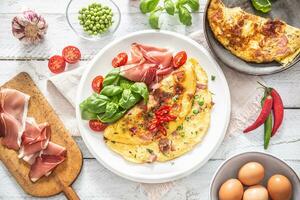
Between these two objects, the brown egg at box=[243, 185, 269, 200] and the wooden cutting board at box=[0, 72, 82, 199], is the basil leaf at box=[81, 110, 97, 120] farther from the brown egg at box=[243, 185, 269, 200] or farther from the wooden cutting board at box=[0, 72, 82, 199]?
the brown egg at box=[243, 185, 269, 200]

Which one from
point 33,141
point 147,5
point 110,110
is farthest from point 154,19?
point 33,141

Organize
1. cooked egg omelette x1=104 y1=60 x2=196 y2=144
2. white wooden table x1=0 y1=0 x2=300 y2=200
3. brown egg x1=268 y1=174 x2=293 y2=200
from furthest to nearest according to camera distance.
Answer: white wooden table x1=0 y1=0 x2=300 y2=200 → cooked egg omelette x1=104 y1=60 x2=196 y2=144 → brown egg x1=268 y1=174 x2=293 y2=200

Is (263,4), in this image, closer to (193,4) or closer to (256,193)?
(193,4)

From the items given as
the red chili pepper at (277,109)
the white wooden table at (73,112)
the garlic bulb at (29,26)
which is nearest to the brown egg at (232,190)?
the white wooden table at (73,112)

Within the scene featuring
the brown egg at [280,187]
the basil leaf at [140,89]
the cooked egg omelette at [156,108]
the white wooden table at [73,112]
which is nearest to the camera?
the brown egg at [280,187]

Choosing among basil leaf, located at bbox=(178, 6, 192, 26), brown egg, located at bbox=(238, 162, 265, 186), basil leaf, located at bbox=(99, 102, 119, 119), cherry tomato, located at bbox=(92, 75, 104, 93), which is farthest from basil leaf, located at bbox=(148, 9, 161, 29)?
brown egg, located at bbox=(238, 162, 265, 186)

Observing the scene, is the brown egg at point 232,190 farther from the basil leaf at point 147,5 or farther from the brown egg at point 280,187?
the basil leaf at point 147,5

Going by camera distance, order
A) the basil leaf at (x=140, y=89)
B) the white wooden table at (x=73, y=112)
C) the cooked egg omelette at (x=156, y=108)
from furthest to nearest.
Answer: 1. the white wooden table at (x=73, y=112)
2. the cooked egg omelette at (x=156, y=108)
3. the basil leaf at (x=140, y=89)

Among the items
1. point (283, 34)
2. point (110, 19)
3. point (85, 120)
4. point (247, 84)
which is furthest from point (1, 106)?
point (283, 34)
